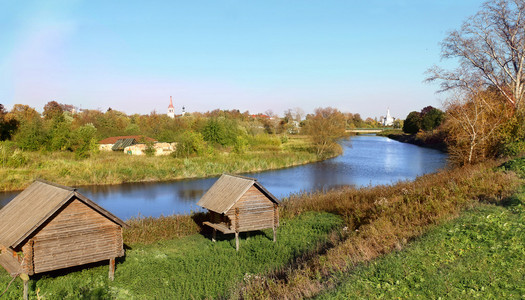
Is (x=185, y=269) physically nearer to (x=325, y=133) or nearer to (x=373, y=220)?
(x=373, y=220)

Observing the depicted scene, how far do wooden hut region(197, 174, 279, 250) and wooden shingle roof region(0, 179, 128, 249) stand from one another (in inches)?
156

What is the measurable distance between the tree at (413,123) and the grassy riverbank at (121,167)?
59510mm

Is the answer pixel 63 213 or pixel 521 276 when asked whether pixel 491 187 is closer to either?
pixel 521 276

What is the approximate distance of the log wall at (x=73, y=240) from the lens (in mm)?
9266

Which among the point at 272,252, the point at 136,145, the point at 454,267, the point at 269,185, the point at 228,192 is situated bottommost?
the point at 269,185

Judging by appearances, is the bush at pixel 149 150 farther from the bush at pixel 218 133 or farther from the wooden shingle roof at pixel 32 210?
the wooden shingle roof at pixel 32 210

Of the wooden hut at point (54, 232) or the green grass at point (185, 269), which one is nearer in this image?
the wooden hut at point (54, 232)

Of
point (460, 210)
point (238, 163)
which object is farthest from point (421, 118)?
point (460, 210)

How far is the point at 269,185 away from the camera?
3172 cm

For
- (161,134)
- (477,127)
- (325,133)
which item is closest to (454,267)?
(477,127)

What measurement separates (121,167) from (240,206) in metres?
25.8

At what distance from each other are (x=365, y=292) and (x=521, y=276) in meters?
3.12

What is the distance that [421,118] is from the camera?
91.4 metres

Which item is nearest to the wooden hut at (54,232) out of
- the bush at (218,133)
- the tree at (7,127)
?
the bush at (218,133)
